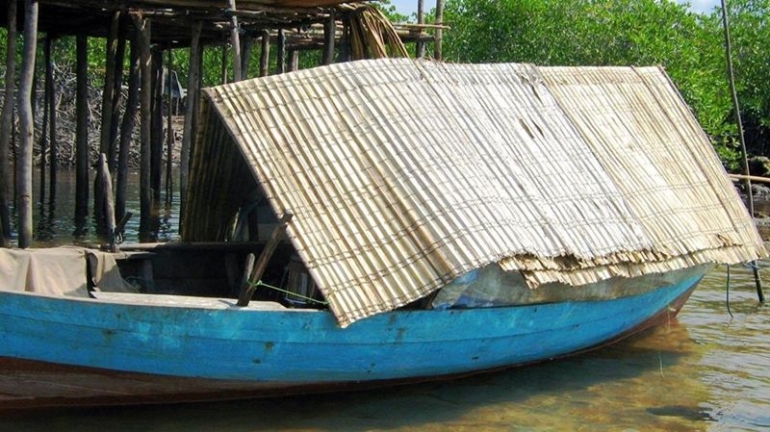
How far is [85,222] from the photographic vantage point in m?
14.6

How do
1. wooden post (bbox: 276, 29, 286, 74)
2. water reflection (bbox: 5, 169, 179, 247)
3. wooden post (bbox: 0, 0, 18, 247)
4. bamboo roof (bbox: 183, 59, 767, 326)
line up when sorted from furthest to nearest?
wooden post (bbox: 276, 29, 286, 74)
water reflection (bbox: 5, 169, 179, 247)
wooden post (bbox: 0, 0, 18, 247)
bamboo roof (bbox: 183, 59, 767, 326)

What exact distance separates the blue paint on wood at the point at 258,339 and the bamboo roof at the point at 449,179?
448mm

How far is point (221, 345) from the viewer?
6.48m

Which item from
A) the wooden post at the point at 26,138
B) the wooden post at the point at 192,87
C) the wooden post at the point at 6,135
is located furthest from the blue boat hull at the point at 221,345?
the wooden post at the point at 192,87

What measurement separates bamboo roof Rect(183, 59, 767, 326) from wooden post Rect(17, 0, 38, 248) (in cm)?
196

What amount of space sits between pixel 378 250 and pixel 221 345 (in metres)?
1.16

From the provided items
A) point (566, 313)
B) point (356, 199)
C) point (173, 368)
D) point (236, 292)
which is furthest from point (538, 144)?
point (173, 368)

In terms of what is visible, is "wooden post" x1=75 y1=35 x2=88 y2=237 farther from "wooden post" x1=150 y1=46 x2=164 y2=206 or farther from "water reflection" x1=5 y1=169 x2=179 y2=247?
"wooden post" x1=150 y1=46 x2=164 y2=206

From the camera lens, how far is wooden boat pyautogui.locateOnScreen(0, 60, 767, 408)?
6.43 meters

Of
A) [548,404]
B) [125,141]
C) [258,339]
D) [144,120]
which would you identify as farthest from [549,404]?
[125,141]

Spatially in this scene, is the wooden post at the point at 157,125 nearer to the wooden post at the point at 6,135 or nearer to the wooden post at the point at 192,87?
the wooden post at the point at 192,87

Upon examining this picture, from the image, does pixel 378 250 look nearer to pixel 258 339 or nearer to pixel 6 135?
pixel 258 339

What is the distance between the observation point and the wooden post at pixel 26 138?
956 cm

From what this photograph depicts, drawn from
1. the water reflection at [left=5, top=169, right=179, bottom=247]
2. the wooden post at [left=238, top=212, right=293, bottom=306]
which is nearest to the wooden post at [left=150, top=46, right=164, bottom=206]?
the water reflection at [left=5, top=169, right=179, bottom=247]
